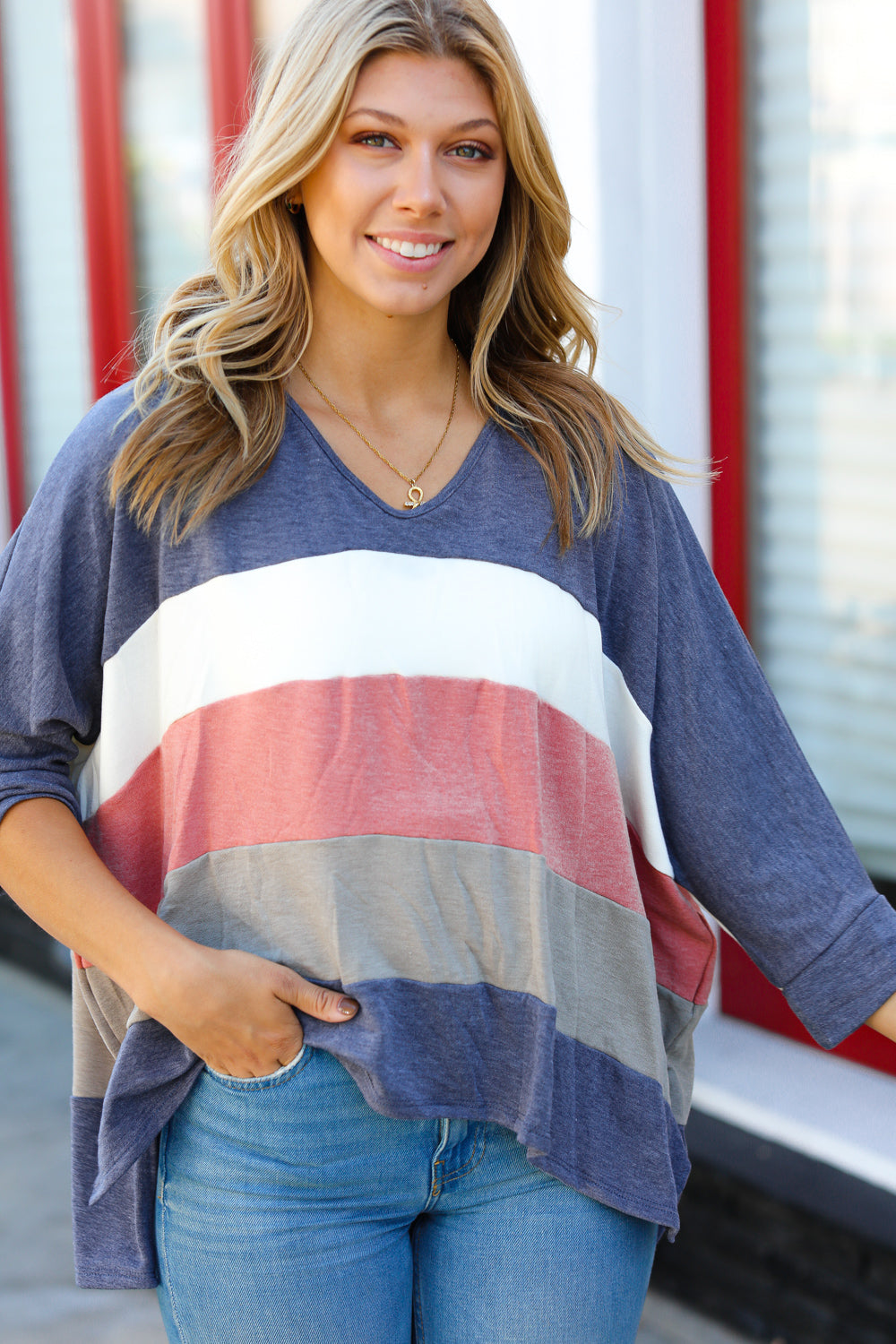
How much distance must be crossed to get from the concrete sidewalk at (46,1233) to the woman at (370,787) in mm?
1551

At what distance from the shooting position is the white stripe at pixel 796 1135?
2.63 meters

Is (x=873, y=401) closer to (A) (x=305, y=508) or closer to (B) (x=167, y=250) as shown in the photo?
(A) (x=305, y=508)

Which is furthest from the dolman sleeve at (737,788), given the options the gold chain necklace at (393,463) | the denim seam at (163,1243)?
the denim seam at (163,1243)

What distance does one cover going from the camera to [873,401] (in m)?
2.79

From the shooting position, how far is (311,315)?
162 centimetres

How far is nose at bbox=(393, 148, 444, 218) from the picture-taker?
148cm

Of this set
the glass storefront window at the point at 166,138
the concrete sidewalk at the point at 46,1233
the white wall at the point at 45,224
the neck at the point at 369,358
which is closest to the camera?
the neck at the point at 369,358

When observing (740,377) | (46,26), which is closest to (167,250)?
(46,26)

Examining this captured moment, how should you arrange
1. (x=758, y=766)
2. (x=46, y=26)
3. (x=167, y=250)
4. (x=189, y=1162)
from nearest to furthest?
(x=189, y=1162) → (x=758, y=766) → (x=167, y=250) → (x=46, y=26)

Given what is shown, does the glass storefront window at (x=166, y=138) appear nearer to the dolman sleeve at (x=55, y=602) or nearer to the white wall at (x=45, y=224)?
the white wall at (x=45, y=224)

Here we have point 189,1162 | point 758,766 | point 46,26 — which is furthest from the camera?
point 46,26

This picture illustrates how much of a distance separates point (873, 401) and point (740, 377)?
288mm

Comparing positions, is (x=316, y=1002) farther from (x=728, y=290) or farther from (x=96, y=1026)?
(x=728, y=290)

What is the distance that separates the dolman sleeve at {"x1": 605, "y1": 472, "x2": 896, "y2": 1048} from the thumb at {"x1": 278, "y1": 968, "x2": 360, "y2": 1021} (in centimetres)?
45
